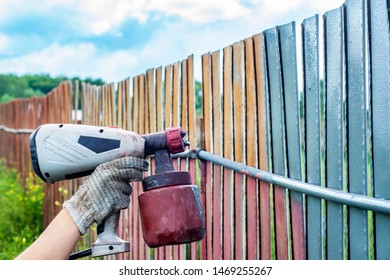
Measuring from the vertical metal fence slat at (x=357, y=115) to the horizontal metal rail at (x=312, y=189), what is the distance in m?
0.05

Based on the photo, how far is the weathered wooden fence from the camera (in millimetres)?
2291

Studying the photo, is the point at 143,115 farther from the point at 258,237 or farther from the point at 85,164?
the point at 85,164

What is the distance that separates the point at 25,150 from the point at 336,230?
816 centimetres

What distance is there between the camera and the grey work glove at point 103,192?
200 centimetres

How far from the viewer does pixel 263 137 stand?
9.56ft

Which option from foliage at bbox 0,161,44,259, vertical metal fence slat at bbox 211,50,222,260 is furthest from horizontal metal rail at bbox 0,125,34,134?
vertical metal fence slat at bbox 211,50,222,260

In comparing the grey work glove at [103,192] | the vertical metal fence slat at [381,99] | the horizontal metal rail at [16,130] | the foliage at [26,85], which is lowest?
the grey work glove at [103,192]

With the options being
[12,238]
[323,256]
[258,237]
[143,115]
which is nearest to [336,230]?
[323,256]

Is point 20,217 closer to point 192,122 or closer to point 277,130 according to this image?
point 192,122

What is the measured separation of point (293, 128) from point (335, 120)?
30cm

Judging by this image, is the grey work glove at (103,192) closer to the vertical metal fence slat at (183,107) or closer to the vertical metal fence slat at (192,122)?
the vertical metal fence slat at (192,122)

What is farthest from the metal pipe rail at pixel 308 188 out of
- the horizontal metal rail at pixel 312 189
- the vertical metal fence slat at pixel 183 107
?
the vertical metal fence slat at pixel 183 107

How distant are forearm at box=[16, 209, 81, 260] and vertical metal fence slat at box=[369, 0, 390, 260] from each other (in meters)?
1.17

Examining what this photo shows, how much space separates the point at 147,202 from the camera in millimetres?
2152
